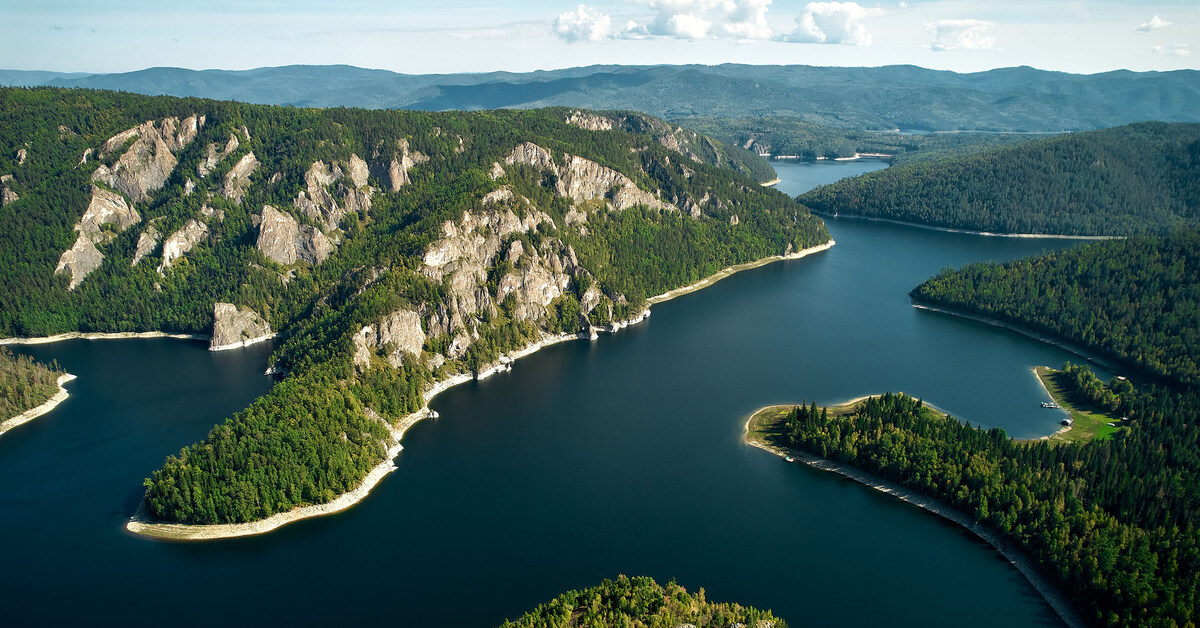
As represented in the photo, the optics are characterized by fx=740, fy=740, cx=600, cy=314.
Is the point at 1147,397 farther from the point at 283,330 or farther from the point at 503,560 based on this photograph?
the point at 283,330

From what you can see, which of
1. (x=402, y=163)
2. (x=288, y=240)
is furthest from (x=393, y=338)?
(x=402, y=163)

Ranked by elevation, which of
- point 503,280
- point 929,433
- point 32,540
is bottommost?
point 32,540

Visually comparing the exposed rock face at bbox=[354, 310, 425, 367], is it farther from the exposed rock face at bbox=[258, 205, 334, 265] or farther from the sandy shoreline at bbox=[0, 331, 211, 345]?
the exposed rock face at bbox=[258, 205, 334, 265]

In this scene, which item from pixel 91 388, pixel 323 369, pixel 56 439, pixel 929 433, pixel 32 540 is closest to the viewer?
pixel 32 540

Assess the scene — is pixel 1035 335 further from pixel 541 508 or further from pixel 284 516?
pixel 284 516

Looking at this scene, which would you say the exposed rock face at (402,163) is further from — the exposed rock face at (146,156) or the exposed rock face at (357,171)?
the exposed rock face at (146,156)

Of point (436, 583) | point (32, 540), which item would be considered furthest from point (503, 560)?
point (32, 540)
